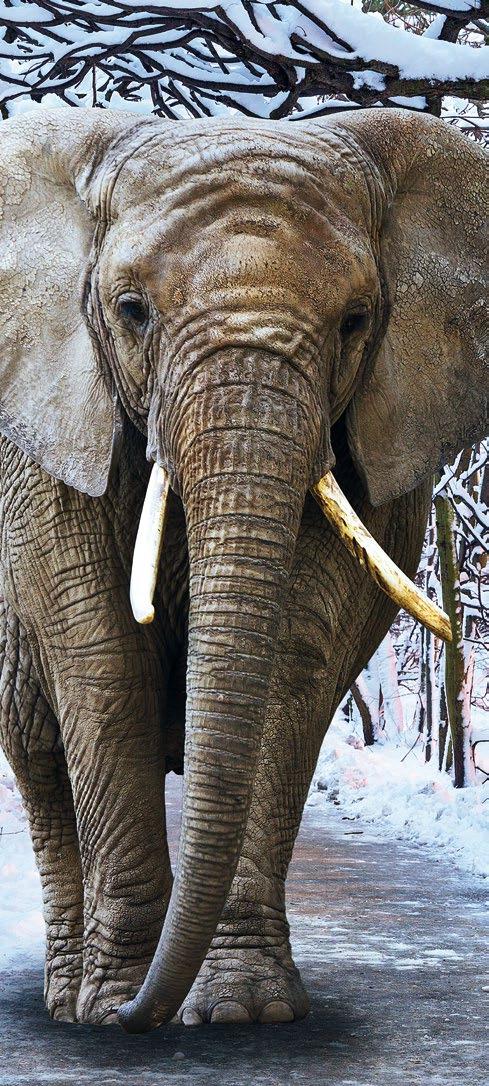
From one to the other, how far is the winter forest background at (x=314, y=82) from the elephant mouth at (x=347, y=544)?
9.65ft

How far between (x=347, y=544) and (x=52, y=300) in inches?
52.7

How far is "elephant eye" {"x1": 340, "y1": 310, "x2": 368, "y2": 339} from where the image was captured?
5.71 meters

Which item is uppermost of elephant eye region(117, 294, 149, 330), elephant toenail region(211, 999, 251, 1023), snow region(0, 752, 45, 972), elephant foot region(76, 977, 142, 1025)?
elephant eye region(117, 294, 149, 330)

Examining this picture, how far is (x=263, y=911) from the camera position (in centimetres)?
599

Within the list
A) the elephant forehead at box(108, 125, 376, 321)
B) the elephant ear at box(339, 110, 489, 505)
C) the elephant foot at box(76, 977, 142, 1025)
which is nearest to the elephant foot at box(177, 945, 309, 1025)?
the elephant foot at box(76, 977, 142, 1025)

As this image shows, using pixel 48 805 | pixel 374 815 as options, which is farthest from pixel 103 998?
pixel 374 815

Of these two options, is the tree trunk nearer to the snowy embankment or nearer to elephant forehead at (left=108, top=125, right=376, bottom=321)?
the snowy embankment

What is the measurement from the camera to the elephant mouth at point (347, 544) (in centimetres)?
507

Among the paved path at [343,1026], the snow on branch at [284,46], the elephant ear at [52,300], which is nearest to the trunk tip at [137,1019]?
the paved path at [343,1026]

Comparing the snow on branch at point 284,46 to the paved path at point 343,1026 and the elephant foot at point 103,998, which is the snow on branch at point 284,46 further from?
the elephant foot at point 103,998

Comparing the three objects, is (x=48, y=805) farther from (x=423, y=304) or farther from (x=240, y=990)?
(x=423, y=304)

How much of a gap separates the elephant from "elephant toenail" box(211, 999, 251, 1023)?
0.07 ft

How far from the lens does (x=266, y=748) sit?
596 cm

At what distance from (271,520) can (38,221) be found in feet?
5.10
